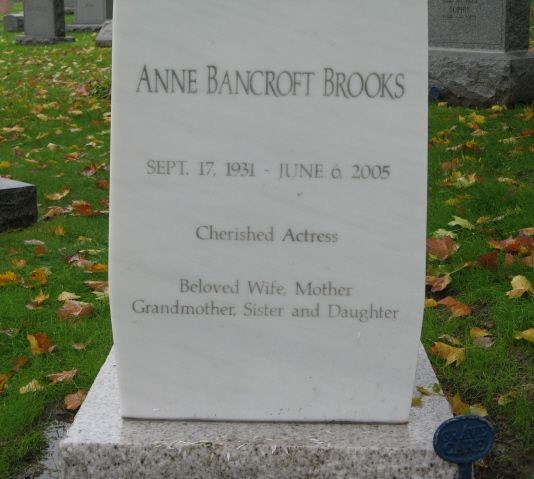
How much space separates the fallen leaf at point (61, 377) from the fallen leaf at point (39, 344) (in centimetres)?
23

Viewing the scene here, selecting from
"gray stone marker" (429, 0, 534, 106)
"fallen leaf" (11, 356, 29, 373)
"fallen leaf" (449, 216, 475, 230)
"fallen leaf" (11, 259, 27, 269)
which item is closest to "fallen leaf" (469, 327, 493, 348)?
"fallen leaf" (449, 216, 475, 230)

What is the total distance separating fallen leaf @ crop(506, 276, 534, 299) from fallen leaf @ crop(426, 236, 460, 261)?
545mm

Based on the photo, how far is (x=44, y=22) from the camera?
16266mm

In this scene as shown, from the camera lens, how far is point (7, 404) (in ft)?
9.98

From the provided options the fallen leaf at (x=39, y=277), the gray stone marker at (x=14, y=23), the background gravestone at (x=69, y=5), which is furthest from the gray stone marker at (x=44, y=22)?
the fallen leaf at (x=39, y=277)

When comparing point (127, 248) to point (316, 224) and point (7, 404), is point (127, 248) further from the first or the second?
point (7, 404)

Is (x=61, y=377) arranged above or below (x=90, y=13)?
below

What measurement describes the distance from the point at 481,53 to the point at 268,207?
5.79 m

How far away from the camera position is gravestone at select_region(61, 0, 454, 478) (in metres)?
2.36

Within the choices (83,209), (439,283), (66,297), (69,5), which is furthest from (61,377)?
(69,5)

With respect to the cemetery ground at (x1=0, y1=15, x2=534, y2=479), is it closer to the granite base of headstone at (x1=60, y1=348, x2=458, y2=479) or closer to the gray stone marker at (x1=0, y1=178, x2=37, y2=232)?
the gray stone marker at (x1=0, y1=178, x2=37, y2=232)

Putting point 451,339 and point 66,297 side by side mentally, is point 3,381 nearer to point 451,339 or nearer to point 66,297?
point 66,297

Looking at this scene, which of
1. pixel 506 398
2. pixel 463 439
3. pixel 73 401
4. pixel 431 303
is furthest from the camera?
pixel 431 303

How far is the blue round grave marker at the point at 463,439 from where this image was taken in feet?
7.52
